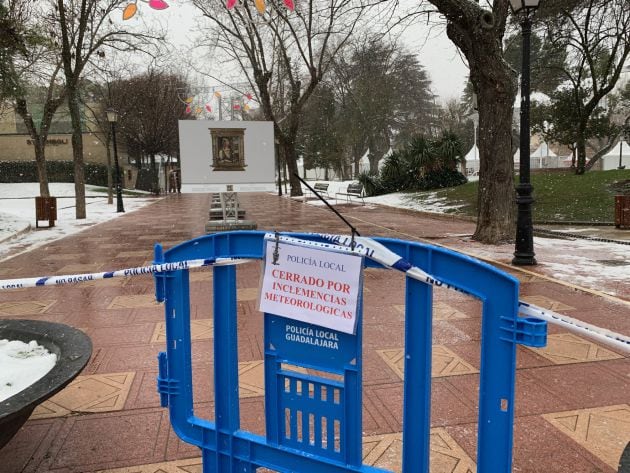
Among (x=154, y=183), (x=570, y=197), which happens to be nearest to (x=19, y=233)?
(x=570, y=197)

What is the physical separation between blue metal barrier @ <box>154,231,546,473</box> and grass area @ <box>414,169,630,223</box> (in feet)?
49.1

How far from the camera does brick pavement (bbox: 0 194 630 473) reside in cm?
293

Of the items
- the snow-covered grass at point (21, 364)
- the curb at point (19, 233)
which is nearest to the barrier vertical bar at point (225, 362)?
the snow-covered grass at point (21, 364)

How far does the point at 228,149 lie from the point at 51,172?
136ft

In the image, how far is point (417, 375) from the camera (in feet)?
6.68

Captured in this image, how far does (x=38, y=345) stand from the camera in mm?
3066

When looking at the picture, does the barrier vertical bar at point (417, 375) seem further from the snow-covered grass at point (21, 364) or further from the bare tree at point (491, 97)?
the bare tree at point (491, 97)

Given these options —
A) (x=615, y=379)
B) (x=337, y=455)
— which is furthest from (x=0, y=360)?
(x=615, y=379)

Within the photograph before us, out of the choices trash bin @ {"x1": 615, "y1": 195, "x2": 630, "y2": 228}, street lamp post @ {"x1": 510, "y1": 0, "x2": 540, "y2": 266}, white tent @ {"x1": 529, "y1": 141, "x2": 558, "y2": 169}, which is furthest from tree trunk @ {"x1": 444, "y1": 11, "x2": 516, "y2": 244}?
white tent @ {"x1": 529, "y1": 141, "x2": 558, "y2": 169}

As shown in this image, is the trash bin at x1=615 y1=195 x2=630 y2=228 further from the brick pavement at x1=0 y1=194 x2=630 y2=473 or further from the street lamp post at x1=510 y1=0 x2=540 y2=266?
the brick pavement at x1=0 y1=194 x2=630 y2=473

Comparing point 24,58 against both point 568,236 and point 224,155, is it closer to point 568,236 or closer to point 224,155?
point 224,155

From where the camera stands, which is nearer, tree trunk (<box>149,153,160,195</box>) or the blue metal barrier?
the blue metal barrier

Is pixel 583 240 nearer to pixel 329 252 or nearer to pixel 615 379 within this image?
pixel 615 379

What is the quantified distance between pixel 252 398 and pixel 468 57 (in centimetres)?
891
